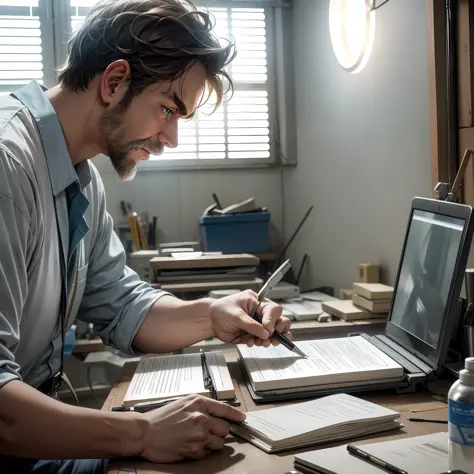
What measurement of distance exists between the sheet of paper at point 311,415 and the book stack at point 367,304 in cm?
65

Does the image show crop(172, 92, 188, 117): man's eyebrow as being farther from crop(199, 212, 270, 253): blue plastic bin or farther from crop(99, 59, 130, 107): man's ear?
crop(199, 212, 270, 253): blue plastic bin

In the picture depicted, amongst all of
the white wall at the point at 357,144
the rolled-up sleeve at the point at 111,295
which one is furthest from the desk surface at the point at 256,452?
the white wall at the point at 357,144

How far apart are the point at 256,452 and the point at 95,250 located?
0.73m

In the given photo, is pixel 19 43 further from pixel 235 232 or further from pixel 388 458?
pixel 388 458

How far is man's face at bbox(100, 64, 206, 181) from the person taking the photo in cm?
114

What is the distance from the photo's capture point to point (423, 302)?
46.6 inches

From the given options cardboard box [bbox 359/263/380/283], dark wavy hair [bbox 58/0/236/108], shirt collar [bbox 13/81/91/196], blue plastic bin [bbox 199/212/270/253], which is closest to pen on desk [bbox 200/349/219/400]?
shirt collar [bbox 13/81/91/196]

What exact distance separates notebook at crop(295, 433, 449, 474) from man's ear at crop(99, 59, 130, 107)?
2.46 feet

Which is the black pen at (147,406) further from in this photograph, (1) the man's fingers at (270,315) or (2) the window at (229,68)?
(2) the window at (229,68)

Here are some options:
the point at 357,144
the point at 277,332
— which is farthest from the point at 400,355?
the point at 357,144

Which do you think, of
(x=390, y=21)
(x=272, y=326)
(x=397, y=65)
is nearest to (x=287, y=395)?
(x=272, y=326)

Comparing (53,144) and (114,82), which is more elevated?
(114,82)

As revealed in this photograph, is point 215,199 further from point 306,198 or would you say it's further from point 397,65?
point 397,65

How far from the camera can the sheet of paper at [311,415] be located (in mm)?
850
